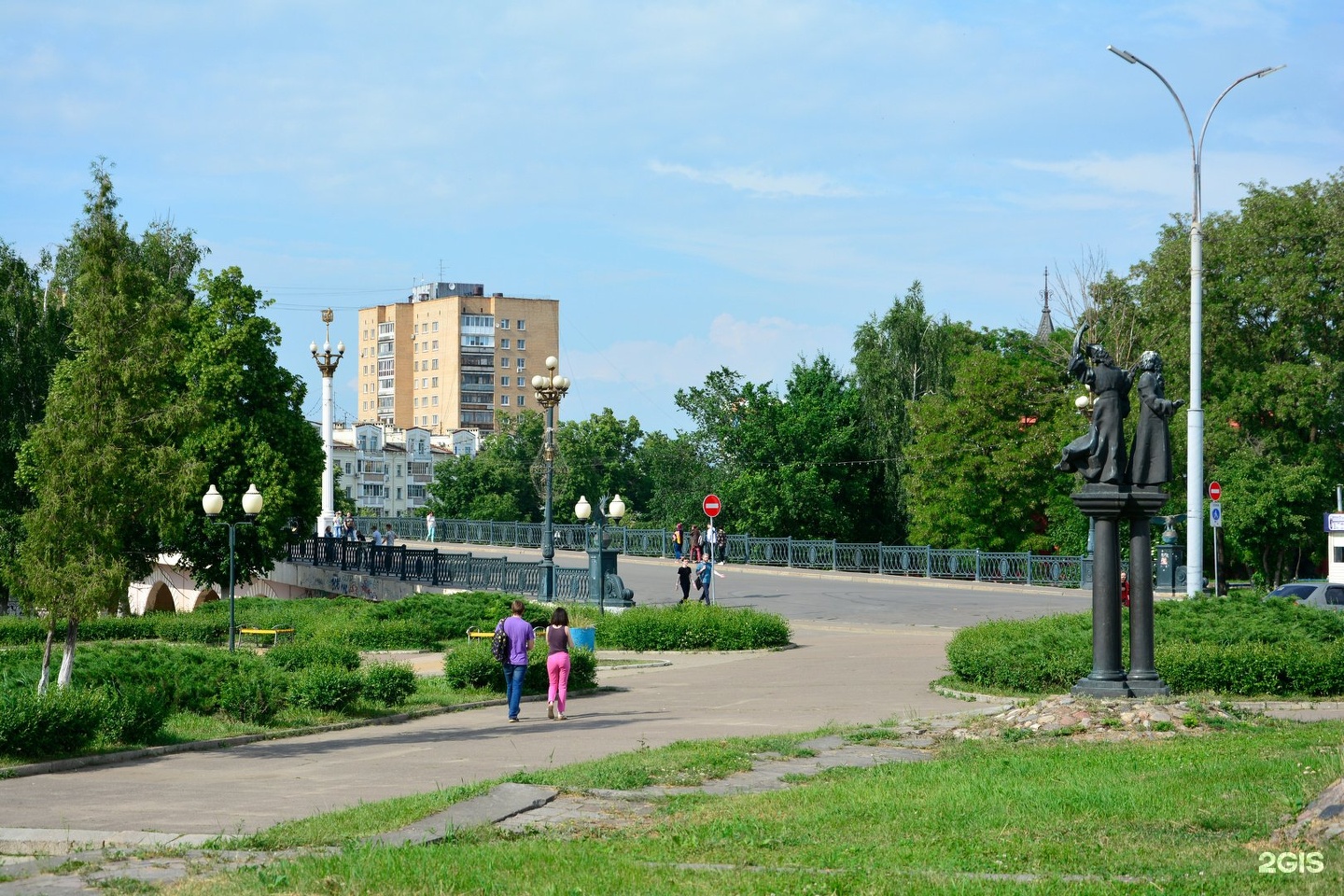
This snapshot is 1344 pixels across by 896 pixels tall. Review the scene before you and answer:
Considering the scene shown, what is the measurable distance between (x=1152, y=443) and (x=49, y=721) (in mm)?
11922

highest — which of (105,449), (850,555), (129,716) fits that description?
(105,449)

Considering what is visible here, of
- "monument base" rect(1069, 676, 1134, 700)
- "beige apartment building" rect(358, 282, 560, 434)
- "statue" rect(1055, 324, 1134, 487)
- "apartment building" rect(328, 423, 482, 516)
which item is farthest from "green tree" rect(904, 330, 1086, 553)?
"beige apartment building" rect(358, 282, 560, 434)

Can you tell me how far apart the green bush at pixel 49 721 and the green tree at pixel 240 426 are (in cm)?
2420

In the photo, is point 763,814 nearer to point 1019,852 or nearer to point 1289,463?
point 1019,852

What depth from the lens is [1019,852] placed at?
25.6 ft

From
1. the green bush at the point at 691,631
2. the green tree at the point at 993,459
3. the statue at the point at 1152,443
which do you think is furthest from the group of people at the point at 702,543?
the statue at the point at 1152,443

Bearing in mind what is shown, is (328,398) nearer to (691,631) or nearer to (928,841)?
(691,631)

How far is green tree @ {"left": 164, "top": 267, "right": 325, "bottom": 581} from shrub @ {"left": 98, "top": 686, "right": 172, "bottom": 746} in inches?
920

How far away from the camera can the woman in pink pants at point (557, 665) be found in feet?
57.8

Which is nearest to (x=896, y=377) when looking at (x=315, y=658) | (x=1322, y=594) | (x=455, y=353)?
(x=1322, y=594)

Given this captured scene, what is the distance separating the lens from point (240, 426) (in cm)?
3841

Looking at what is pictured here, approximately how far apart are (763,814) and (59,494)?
9.29m

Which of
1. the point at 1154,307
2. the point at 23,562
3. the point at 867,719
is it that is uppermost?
the point at 1154,307

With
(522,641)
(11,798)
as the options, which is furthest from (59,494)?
(522,641)
